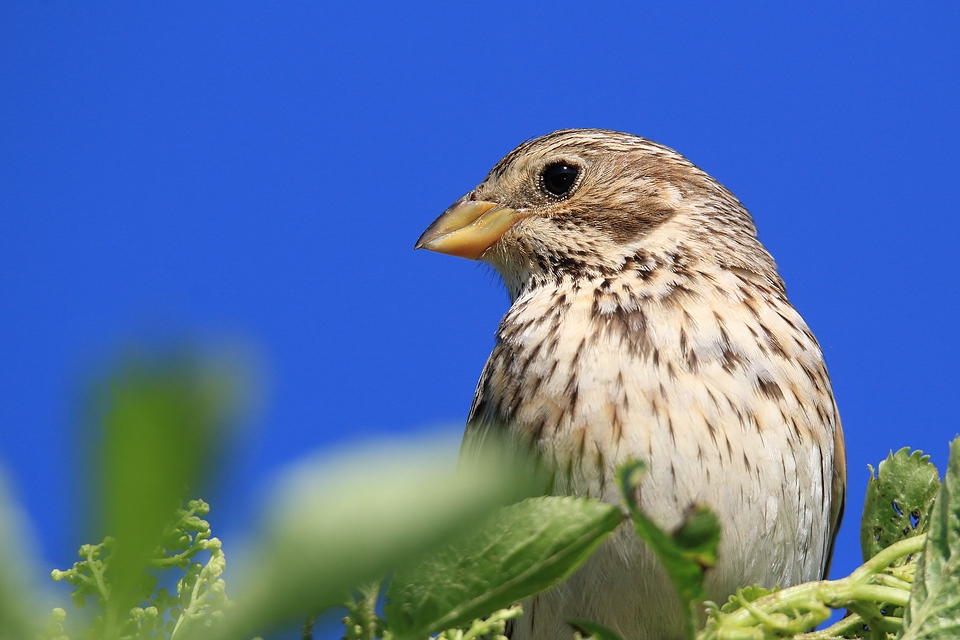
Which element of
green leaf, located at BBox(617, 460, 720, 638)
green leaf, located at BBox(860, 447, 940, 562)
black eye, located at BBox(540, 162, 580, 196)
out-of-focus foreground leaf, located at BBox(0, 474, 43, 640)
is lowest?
out-of-focus foreground leaf, located at BBox(0, 474, 43, 640)

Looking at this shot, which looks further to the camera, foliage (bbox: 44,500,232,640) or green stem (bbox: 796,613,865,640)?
green stem (bbox: 796,613,865,640)

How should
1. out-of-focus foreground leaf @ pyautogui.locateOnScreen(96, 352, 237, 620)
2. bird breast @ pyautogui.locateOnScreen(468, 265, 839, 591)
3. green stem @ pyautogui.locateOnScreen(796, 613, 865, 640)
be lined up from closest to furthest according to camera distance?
1. out-of-focus foreground leaf @ pyautogui.locateOnScreen(96, 352, 237, 620)
2. green stem @ pyautogui.locateOnScreen(796, 613, 865, 640)
3. bird breast @ pyautogui.locateOnScreen(468, 265, 839, 591)

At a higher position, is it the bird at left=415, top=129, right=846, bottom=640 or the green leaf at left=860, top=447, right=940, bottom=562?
the bird at left=415, top=129, right=846, bottom=640

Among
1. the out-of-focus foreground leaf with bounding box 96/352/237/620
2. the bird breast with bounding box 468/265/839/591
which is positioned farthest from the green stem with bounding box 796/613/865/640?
the bird breast with bounding box 468/265/839/591

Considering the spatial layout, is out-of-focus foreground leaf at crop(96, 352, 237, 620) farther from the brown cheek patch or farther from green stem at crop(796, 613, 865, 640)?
the brown cheek patch

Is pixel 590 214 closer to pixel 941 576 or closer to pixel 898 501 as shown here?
pixel 898 501

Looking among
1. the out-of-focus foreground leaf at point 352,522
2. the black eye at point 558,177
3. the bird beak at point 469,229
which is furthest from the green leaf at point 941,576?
the black eye at point 558,177
